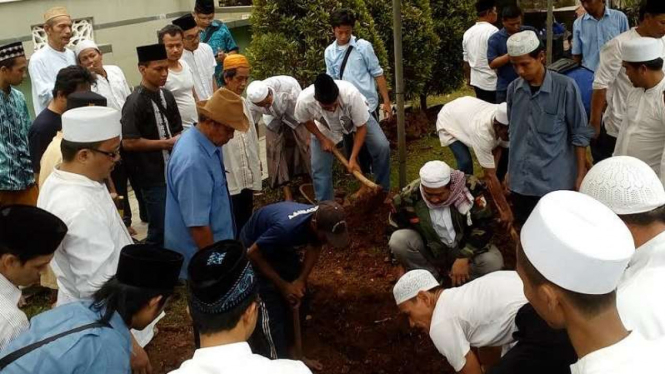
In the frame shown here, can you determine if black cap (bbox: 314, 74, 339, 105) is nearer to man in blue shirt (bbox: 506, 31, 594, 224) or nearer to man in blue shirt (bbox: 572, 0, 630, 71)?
man in blue shirt (bbox: 506, 31, 594, 224)

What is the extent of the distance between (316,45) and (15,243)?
4.68 metres

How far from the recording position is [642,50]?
386 cm

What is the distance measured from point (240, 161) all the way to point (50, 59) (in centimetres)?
188

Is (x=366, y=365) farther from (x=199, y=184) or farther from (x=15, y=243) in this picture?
(x=15, y=243)

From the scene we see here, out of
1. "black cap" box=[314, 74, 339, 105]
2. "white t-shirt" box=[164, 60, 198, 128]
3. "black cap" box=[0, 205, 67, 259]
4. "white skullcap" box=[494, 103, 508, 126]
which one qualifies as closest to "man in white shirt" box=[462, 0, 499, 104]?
"white skullcap" box=[494, 103, 508, 126]

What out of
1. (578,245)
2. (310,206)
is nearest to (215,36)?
(310,206)

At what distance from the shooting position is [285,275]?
13.0 feet

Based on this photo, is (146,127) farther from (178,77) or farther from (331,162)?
(331,162)

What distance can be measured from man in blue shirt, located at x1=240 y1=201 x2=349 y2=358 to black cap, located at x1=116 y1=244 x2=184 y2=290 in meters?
1.14

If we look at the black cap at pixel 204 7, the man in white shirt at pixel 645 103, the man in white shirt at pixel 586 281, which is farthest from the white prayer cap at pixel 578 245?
the black cap at pixel 204 7

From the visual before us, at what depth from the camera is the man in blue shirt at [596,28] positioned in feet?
19.6

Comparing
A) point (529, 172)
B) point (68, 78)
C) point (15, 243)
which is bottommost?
point (529, 172)

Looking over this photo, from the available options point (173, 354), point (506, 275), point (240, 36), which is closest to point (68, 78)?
point (173, 354)

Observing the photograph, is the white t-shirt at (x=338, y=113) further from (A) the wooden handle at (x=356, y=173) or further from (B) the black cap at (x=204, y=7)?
(B) the black cap at (x=204, y=7)
